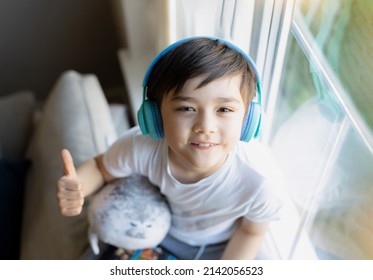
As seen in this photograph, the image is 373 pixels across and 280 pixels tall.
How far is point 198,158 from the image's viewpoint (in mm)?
640

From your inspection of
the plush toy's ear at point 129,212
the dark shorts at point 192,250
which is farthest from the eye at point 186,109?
the dark shorts at point 192,250

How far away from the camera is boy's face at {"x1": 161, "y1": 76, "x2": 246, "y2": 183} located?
0.60 m

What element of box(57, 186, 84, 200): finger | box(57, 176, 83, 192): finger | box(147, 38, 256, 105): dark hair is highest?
box(147, 38, 256, 105): dark hair

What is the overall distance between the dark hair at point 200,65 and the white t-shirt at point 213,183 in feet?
0.53

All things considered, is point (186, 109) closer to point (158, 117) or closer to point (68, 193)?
point (158, 117)

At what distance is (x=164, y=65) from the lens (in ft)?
2.02

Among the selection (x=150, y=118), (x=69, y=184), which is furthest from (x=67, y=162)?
(x=150, y=118)

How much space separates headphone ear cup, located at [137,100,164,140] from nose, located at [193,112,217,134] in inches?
3.1

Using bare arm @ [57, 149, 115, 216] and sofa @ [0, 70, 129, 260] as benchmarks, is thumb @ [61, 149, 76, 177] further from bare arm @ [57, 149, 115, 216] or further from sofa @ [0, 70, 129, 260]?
sofa @ [0, 70, 129, 260]

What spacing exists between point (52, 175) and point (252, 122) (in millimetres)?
600

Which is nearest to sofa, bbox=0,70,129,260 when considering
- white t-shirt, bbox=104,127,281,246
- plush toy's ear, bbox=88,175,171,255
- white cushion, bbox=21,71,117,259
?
white cushion, bbox=21,71,117,259

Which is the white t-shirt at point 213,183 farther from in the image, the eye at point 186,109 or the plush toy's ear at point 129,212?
the eye at point 186,109

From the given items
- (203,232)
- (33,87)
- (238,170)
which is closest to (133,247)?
(203,232)
